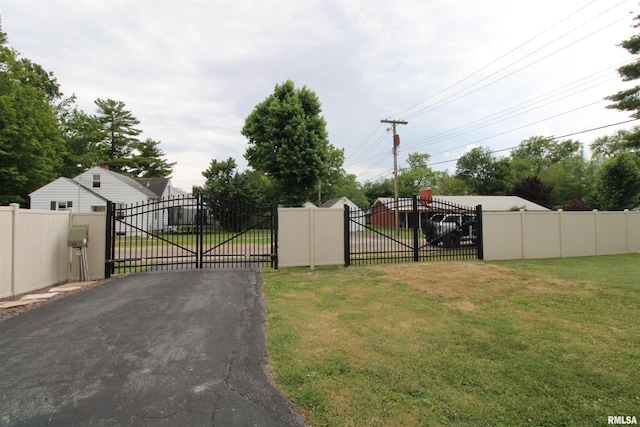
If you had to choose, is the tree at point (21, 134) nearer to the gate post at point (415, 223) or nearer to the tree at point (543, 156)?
the gate post at point (415, 223)

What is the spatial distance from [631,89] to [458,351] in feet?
53.8

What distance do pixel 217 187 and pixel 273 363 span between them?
85.0 ft

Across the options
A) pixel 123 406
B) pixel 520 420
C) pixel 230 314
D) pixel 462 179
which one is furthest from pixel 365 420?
pixel 462 179

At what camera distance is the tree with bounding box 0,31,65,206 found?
2100 cm

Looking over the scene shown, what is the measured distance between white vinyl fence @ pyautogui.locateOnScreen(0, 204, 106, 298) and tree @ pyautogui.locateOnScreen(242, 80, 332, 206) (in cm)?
1428

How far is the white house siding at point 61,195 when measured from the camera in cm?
2122

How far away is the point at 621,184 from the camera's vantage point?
25312 mm

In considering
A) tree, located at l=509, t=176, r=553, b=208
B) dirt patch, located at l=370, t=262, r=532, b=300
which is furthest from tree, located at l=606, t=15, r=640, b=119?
tree, located at l=509, t=176, r=553, b=208

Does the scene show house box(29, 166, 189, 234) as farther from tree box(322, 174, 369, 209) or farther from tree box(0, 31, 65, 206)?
tree box(322, 174, 369, 209)

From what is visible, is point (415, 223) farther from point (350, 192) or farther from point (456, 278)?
point (350, 192)

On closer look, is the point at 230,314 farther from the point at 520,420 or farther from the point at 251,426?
the point at 520,420

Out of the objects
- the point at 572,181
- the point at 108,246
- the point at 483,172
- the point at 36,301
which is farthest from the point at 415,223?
the point at 483,172

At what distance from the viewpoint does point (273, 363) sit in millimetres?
3459

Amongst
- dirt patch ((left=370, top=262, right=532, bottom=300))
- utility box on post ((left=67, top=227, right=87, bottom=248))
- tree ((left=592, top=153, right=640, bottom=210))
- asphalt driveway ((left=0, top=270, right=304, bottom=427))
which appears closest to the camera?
asphalt driveway ((left=0, top=270, right=304, bottom=427))
